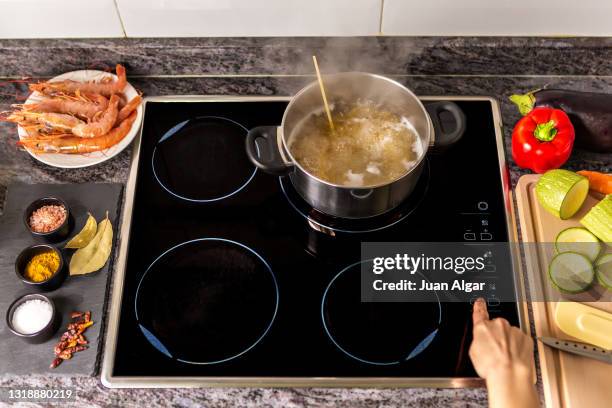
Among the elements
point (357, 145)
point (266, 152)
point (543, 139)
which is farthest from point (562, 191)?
point (266, 152)

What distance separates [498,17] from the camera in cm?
116

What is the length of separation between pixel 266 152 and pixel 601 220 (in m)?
0.59

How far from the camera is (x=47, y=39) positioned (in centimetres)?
120

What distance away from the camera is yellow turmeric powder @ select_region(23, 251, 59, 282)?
100 cm

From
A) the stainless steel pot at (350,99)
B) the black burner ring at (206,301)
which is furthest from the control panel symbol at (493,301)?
the black burner ring at (206,301)

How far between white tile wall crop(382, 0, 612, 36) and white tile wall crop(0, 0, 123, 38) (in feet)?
1.81

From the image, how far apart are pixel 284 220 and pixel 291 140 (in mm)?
152

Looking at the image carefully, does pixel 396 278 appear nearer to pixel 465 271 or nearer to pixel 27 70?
pixel 465 271

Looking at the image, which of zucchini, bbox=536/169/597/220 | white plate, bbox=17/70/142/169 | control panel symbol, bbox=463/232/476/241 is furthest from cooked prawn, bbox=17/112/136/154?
zucchini, bbox=536/169/597/220

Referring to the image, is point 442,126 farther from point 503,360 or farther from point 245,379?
point 245,379

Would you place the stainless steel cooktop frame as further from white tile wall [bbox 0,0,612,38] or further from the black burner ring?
white tile wall [bbox 0,0,612,38]

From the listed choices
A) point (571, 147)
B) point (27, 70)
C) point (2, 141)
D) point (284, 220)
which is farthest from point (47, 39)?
point (571, 147)

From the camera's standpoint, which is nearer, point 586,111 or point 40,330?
point 40,330

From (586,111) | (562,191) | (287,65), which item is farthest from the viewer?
(287,65)
